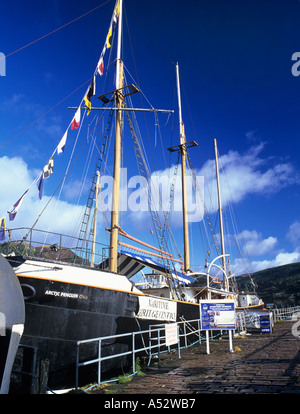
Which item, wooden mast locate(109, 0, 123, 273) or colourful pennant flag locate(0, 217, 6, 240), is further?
wooden mast locate(109, 0, 123, 273)

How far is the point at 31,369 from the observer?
5.54 m

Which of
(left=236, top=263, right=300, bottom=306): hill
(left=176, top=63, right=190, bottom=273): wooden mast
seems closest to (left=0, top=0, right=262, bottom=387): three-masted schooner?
(left=176, top=63, right=190, bottom=273): wooden mast

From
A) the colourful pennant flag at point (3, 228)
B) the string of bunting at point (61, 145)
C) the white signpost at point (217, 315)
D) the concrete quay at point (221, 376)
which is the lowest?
the concrete quay at point (221, 376)

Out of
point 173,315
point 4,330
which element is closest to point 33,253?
point 4,330

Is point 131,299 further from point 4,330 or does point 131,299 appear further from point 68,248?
point 4,330

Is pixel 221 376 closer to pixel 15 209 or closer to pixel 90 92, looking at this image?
pixel 15 209

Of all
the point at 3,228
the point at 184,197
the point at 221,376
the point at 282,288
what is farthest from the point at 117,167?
the point at 282,288

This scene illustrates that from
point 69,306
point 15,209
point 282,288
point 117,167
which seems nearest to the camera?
point 69,306

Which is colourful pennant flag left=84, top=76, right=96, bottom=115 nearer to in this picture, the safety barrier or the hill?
the safety barrier

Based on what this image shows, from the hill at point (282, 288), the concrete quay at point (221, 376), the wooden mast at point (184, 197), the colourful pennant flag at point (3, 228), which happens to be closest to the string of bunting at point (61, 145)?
the colourful pennant flag at point (3, 228)

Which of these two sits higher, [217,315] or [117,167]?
[117,167]

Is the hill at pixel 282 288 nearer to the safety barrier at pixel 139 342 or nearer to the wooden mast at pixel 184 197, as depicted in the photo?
the wooden mast at pixel 184 197

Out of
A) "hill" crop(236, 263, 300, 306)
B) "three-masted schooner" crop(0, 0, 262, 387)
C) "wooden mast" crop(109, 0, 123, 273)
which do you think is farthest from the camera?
"hill" crop(236, 263, 300, 306)
